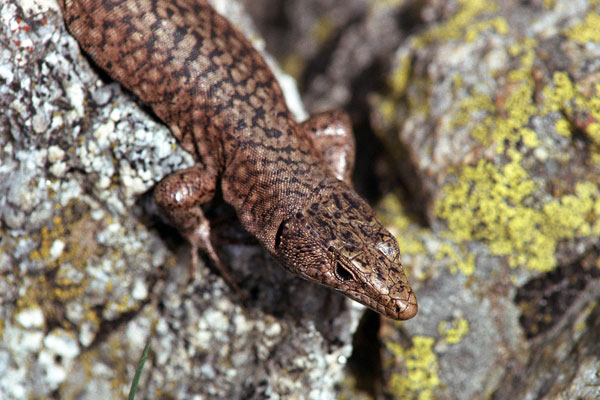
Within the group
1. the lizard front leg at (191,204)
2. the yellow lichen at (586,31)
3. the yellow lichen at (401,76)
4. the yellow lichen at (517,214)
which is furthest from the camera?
the yellow lichen at (401,76)

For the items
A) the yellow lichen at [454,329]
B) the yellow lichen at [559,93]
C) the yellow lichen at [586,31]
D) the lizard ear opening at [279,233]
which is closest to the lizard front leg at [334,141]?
the lizard ear opening at [279,233]

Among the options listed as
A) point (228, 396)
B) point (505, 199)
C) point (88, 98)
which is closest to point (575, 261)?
point (505, 199)

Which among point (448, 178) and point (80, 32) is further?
point (448, 178)

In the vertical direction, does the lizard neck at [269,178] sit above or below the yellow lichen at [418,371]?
above

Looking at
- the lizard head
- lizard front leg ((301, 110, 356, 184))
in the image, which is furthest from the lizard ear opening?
lizard front leg ((301, 110, 356, 184))

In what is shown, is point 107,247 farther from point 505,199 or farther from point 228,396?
point 505,199

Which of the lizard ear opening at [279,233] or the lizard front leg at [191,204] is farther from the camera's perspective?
the lizard front leg at [191,204]

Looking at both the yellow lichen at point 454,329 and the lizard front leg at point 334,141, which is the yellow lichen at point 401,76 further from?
the yellow lichen at point 454,329
